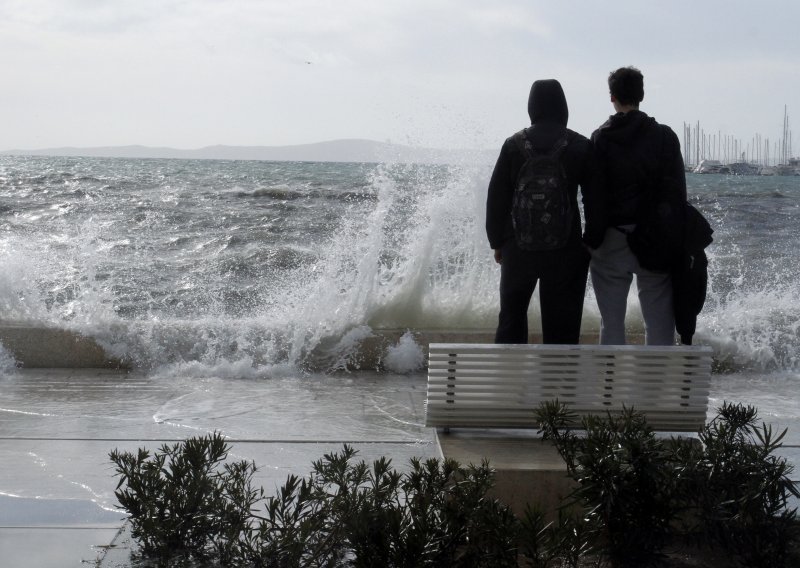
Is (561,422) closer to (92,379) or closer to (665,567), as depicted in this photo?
(665,567)

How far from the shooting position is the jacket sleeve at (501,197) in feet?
14.1

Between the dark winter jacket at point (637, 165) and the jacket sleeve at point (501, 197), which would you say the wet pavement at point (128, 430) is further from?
the dark winter jacket at point (637, 165)

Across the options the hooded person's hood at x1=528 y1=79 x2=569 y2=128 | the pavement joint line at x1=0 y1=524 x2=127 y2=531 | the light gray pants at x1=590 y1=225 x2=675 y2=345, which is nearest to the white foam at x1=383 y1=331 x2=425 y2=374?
the light gray pants at x1=590 y1=225 x2=675 y2=345

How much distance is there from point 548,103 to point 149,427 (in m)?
2.55

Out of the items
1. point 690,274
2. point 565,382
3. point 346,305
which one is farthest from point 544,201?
point 346,305

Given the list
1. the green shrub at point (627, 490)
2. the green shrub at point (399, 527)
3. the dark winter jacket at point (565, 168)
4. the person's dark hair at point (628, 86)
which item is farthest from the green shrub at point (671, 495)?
the person's dark hair at point (628, 86)

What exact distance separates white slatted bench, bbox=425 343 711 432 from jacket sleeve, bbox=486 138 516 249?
2.47 feet

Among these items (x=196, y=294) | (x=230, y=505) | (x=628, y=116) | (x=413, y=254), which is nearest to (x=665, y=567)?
(x=230, y=505)

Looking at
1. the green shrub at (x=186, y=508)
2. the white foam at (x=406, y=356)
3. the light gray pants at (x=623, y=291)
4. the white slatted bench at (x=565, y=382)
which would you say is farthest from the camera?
the white foam at (x=406, y=356)

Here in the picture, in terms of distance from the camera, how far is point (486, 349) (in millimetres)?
3684

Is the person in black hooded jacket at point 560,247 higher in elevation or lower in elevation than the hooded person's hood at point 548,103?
lower

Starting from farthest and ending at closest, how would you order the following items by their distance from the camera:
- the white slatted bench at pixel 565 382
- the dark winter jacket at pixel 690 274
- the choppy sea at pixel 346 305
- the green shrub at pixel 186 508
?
1. the choppy sea at pixel 346 305
2. the dark winter jacket at pixel 690 274
3. the white slatted bench at pixel 565 382
4. the green shrub at pixel 186 508

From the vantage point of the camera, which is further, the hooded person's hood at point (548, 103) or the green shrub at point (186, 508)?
the hooded person's hood at point (548, 103)

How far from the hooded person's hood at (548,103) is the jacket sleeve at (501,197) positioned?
0.18 meters
